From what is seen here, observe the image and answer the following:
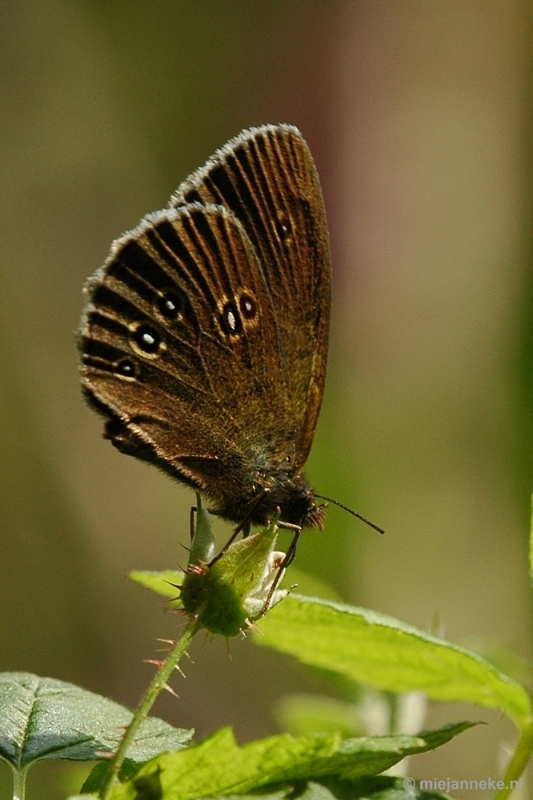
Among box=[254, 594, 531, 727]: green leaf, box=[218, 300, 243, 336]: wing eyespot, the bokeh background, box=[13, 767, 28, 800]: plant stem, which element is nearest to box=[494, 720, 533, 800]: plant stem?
box=[254, 594, 531, 727]: green leaf

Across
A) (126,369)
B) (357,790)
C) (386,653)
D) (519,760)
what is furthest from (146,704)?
(126,369)

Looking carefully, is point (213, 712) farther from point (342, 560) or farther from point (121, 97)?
point (121, 97)

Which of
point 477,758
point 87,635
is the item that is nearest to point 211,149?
point 87,635

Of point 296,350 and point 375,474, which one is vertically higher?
point 296,350

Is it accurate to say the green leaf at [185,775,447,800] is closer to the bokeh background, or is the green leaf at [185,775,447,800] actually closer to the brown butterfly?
the brown butterfly

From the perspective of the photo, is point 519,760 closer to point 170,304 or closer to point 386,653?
point 386,653

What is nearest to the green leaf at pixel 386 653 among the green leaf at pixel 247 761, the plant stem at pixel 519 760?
the plant stem at pixel 519 760
